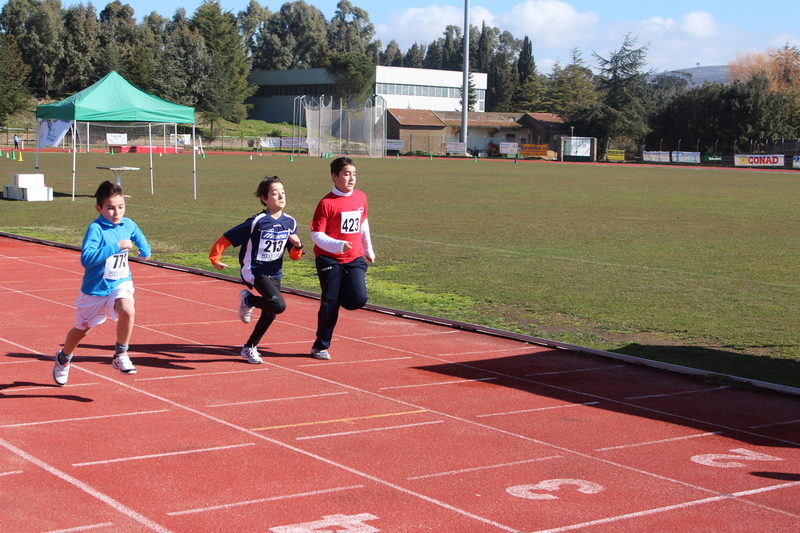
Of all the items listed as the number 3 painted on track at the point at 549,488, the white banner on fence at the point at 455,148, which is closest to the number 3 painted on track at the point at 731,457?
the number 3 painted on track at the point at 549,488

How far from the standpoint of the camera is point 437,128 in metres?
97.5

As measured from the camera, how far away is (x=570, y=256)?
49.3 ft

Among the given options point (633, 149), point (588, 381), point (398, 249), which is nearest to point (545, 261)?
point (398, 249)

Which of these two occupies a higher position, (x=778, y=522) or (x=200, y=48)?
(x=200, y=48)

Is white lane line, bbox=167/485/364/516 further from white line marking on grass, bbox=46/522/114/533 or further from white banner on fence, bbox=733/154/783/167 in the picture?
white banner on fence, bbox=733/154/783/167

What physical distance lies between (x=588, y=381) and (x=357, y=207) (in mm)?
2544

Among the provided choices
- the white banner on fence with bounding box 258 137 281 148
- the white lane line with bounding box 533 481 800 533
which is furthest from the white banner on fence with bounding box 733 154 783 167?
the white lane line with bounding box 533 481 800 533

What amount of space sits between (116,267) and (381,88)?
357 ft

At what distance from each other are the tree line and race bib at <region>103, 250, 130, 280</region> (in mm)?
81542

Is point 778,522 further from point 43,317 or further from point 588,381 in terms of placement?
point 43,317

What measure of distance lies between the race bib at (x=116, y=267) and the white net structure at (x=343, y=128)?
197ft

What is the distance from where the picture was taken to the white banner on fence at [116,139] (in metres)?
69.3

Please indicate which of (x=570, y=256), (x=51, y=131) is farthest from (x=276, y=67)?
(x=570, y=256)

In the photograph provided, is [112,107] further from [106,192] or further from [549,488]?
[549,488]
